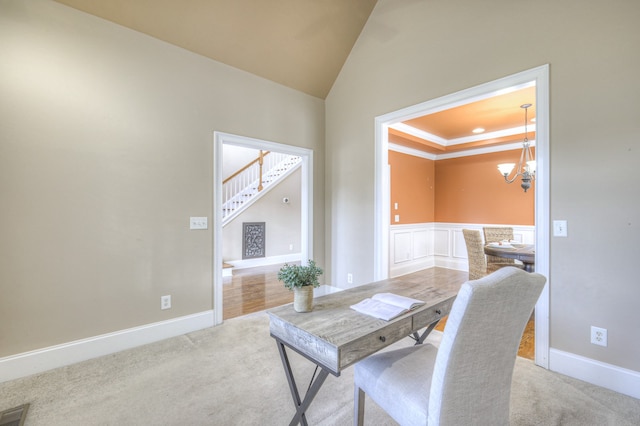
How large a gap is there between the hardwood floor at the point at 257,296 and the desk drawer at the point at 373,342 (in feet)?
5.90

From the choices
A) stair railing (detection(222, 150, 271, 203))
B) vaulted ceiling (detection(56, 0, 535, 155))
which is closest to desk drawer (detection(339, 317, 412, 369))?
vaulted ceiling (detection(56, 0, 535, 155))

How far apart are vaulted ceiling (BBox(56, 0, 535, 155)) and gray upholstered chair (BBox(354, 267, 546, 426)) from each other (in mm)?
3312

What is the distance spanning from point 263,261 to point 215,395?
4850 mm

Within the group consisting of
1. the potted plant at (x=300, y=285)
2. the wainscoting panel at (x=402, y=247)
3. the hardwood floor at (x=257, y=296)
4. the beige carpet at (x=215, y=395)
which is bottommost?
the beige carpet at (x=215, y=395)

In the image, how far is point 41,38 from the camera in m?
2.25

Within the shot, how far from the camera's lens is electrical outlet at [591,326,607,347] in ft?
6.64

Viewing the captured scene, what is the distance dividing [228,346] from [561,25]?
3.82m

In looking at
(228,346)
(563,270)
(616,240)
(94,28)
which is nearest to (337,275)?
(228,346)

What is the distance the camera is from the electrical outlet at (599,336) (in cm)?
202

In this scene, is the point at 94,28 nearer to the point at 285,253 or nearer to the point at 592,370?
the point at 592,370

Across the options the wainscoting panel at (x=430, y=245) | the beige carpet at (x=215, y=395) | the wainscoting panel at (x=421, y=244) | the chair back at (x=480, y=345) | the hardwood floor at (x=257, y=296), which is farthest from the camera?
the wainscoting panel at (x=421, y=244)

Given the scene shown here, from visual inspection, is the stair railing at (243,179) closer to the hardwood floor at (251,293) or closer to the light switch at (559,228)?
the hardwood floor at (251,293)

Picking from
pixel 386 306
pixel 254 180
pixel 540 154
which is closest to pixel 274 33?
pixel 540 154

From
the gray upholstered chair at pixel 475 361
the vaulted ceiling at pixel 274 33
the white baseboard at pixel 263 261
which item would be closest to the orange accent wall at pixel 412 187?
the vaulted ceiling at pixel 274 33
